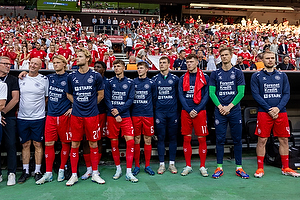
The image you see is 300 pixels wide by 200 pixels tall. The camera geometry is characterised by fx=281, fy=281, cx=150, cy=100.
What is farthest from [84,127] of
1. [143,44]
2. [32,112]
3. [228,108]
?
[143,44]

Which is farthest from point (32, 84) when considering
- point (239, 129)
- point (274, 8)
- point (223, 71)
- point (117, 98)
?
point (274, 8)

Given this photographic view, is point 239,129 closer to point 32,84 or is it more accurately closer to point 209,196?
point 209,196

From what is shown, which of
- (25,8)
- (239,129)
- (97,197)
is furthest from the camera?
(25,8)

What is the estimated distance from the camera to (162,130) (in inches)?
204

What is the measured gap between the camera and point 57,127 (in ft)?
15.3

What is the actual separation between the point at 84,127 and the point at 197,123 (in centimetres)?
195

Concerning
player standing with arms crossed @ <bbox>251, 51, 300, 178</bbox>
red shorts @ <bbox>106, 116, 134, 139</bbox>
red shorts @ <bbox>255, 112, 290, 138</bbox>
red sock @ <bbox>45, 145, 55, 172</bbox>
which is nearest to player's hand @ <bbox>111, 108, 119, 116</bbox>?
red shorts @ <bbox>106, 116, 134, 139</bbox>

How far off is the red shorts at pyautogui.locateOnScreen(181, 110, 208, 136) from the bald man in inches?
97.0

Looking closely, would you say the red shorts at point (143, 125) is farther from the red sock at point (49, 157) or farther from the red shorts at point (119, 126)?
the red sock at point (49, 157)

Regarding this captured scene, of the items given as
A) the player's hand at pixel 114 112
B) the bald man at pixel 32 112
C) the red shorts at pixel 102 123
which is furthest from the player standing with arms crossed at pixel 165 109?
the bald man at pixel 32 112

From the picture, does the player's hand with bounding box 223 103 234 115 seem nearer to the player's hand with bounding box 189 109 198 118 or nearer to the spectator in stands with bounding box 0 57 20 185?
the player's hand with bounding box 189 109 198 118

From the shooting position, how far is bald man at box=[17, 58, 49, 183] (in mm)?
4688

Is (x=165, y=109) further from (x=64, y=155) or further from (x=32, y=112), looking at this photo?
(x=32, y=112)

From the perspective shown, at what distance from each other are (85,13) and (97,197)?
2610 cm
